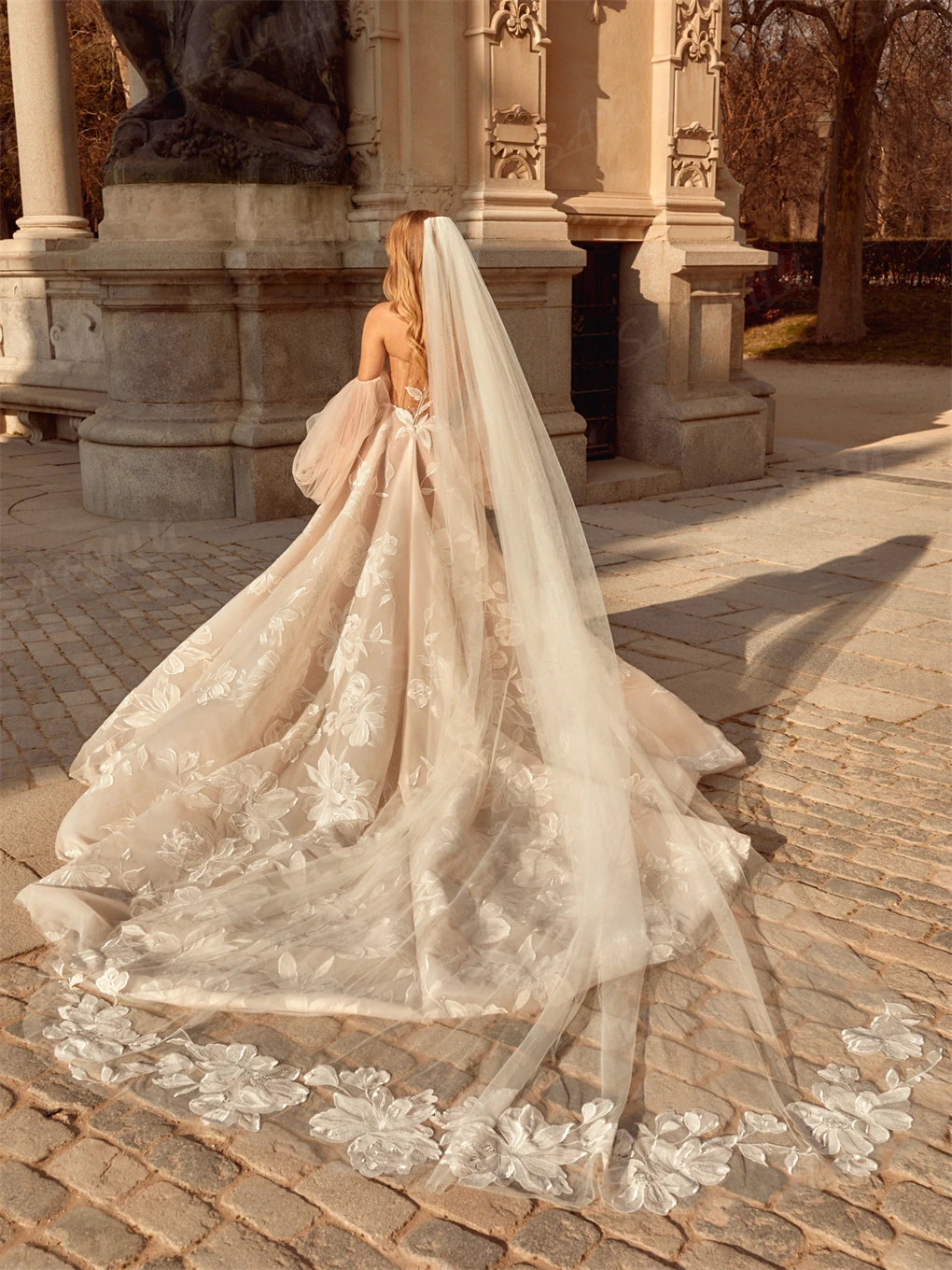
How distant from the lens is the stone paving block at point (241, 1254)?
2.38 m

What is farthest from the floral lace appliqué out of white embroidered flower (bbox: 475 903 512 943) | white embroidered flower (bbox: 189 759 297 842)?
white embroidered flower (bbox: 189 759 297 842)

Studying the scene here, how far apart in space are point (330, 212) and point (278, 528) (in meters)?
2.25

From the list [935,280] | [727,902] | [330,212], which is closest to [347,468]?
[727,902]

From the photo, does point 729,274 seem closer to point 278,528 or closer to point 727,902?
point 278,528

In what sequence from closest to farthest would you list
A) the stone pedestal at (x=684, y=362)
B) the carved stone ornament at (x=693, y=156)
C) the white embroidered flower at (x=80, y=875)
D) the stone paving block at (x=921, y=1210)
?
1. the stone paving block at (x=921, y=1210)
2. the white embroidered flower at (x=80, y=875)
3. the carved stone ornament at (x=693, y=156)
4. the stone pedestal at (x=684, y=362)

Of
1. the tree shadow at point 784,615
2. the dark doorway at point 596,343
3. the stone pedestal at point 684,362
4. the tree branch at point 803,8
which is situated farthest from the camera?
the tree branch at point 803,8

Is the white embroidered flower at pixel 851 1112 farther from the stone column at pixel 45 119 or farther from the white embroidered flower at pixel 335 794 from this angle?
the stone column at pixel 45 119

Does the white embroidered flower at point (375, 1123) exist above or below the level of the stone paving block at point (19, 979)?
above

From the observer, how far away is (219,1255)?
94.7 inches

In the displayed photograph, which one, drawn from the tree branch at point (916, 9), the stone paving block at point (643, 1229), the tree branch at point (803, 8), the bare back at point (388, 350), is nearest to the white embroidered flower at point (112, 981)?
the stone paving block at point (643, 1229)

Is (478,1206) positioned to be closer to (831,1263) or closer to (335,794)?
(831,1263)

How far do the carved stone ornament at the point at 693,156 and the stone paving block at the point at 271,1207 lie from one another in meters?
8.99

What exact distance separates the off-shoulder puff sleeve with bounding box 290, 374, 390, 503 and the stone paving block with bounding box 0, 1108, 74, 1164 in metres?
2.46

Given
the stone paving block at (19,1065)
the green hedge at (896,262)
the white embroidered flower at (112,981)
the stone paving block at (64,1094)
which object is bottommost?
the stone paving block at (64,1094)
